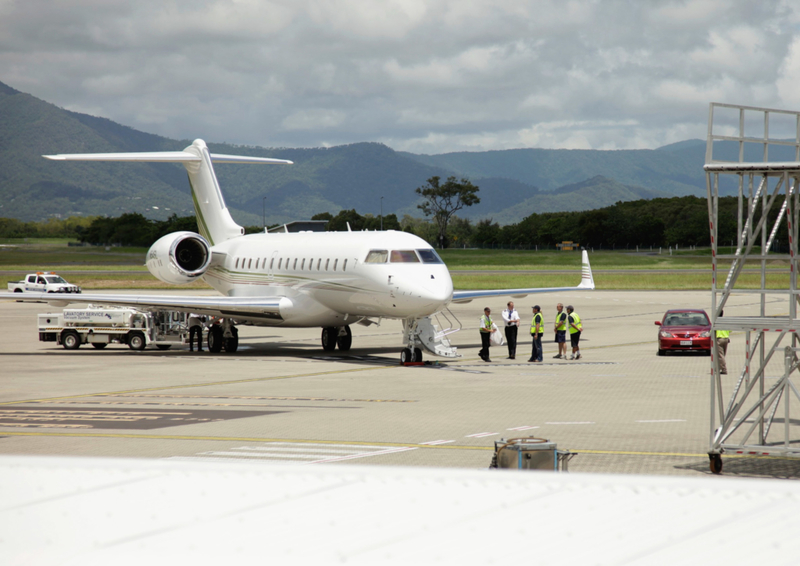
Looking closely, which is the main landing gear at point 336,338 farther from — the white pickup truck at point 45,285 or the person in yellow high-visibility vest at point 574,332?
the white pickup truck at point 45,285

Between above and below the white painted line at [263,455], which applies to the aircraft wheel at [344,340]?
above

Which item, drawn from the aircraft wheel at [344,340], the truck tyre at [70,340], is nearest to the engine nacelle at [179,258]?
the truck tyre at [70,340]

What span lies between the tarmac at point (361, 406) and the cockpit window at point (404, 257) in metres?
3.23

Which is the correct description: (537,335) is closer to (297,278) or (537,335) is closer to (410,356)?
(410,356)

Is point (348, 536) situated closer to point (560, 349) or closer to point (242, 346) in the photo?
point (560, 349)

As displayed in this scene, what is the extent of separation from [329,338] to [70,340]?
9855 mm

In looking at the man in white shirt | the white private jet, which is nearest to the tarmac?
the man in white shirt

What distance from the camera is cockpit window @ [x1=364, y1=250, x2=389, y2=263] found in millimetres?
25920

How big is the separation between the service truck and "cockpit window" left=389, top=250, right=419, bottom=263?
36.2ft

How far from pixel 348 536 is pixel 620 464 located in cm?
953

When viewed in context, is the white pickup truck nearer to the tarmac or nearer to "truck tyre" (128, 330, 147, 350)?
the tarmac

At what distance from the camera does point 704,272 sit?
9112 cm

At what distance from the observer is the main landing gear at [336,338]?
31.1m

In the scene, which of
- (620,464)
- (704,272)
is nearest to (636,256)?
(704,272)
